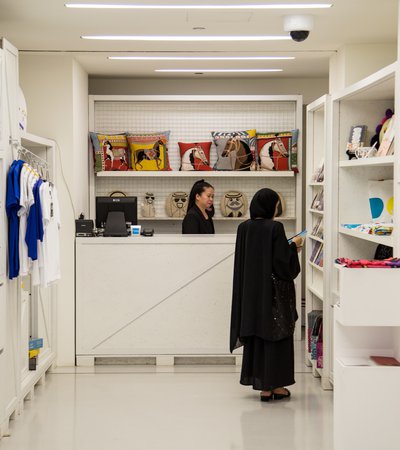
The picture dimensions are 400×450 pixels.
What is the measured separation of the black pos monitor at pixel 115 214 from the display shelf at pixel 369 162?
2.23 meters

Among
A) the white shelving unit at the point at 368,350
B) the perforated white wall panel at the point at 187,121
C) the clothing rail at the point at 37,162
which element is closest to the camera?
the white shelving unit at the point at 368,350

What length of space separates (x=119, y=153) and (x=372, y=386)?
5111 mm

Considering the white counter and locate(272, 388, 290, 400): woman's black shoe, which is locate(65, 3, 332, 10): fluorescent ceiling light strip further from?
locate(272, 388, 290, 400): woman's black shoe

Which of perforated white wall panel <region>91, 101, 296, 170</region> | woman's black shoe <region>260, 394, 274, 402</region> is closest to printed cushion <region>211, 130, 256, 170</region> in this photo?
perforated white wall panel <region>91, 101, 296, 170</region>

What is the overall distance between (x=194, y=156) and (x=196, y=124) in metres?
0.43

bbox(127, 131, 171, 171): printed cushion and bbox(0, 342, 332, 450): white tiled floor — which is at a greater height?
bbox(127, 131, 171, 171): printed cushion

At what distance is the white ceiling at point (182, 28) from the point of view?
5686mm

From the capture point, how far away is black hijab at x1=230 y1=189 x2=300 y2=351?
5797 millimetres

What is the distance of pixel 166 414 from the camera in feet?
18.6

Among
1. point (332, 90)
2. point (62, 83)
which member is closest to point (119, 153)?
point (62, 83)

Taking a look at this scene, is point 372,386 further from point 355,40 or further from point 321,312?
point 355,40

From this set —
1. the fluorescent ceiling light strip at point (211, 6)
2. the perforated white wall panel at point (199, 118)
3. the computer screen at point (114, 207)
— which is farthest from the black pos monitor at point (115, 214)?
the fluorescent ceiling light strip at point (211, 6)

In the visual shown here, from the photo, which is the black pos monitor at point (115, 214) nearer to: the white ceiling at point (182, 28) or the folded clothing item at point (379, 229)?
the white ceiling at point (182, 28)

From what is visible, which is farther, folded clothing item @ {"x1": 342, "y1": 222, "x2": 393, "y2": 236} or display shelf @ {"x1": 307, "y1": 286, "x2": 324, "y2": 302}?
display shelf @ {"x1": 307, "y1": 286, "x2": 324, "y2": 302}
